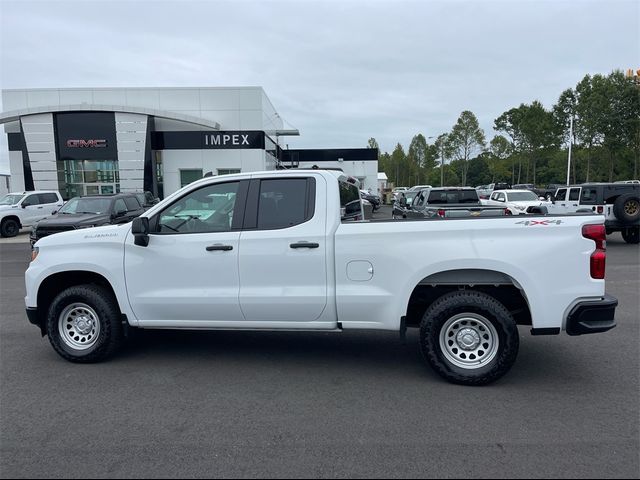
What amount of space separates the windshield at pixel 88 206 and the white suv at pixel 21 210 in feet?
22.6

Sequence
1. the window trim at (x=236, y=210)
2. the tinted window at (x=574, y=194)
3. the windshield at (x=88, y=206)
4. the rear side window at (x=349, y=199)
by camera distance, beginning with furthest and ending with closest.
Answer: the tinted window at (x=574, y=194), the windshield at (x=88, y=206), the rear side window at (x=349, y=199), the window trim at (x=236, y=210)

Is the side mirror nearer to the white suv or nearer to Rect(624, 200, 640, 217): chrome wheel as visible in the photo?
Rect(624, 200, 640, 217): chrome wheel

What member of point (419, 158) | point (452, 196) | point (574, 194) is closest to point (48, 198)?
point (452, 196)

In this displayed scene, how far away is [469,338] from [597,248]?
1.38 m

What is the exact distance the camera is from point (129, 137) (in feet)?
97.1

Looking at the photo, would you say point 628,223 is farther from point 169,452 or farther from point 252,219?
point 169,452

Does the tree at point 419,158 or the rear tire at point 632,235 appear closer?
the rear tire at point 632,235

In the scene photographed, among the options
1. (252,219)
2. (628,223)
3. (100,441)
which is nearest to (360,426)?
(100,441)

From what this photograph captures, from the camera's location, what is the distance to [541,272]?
4297 millimetres

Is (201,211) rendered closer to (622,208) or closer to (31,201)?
(622,208)

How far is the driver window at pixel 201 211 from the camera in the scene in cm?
496

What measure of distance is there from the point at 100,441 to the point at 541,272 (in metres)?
3.84

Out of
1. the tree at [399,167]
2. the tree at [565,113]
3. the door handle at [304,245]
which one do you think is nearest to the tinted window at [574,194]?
the door handle at [304,245]

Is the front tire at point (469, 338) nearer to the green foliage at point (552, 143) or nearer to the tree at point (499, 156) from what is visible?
the green foliage at point (552, 143)
